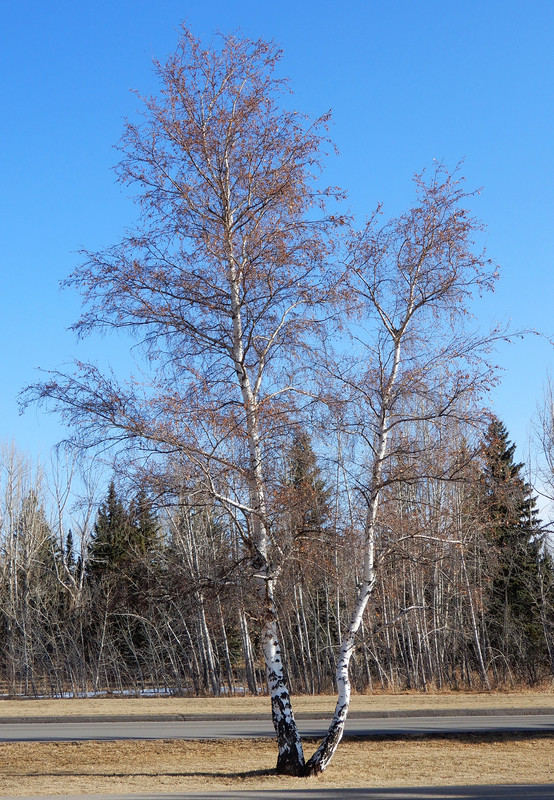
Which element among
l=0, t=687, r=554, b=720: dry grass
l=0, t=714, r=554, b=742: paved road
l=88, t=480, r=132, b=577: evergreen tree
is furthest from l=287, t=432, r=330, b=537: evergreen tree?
l=88, t=480, r=132, b=577: evergreen tree

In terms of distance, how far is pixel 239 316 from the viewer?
11.7 metres

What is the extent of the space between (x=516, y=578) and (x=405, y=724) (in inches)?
727

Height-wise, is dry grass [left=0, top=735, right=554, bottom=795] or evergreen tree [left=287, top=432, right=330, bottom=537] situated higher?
evergreen tree [left=287, top=432, right=330, bottom=537]

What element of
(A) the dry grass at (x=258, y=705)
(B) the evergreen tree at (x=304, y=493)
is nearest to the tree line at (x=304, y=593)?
(B) the evergreen tree at (x=304, y=493)

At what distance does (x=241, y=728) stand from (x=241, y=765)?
543 cm

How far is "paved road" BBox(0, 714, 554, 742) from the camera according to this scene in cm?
1572

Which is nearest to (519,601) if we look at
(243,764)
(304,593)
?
(304,593)

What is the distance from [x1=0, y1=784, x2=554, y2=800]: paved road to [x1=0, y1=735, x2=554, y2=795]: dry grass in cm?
115

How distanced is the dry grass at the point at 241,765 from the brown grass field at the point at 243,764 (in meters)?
0.01

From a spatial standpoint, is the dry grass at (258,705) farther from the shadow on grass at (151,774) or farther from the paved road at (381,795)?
the paved road at (381,795)

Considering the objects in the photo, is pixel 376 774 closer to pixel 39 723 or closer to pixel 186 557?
pixel 39 723

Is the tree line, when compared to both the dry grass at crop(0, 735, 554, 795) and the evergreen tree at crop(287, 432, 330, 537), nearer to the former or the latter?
the evergreen tree at crop(287, 432, 330, 537)

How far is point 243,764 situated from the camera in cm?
1225

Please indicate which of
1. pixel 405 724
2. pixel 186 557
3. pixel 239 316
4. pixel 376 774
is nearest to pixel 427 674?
pixel 186 557
